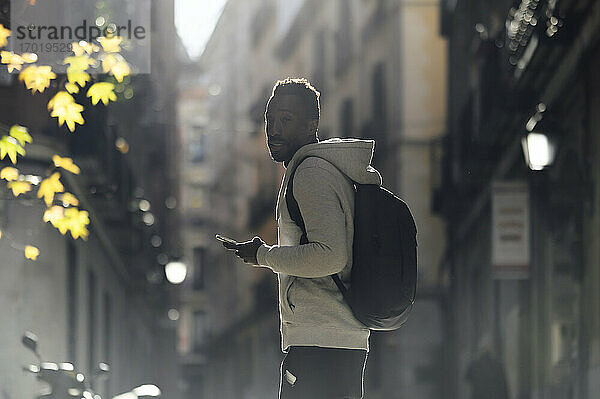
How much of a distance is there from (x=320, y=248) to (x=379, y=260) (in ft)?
0.47

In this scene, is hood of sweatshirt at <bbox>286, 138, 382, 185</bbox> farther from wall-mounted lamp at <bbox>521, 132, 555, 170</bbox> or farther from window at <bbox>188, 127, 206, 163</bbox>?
wall-mounted lamp at <bbox>521, 132, 555, 170</bbox>

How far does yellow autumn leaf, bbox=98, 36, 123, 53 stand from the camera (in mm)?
6102

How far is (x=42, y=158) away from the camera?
22.2ft

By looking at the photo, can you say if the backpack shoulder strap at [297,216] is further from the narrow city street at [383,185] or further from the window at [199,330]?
the window at [199,330]

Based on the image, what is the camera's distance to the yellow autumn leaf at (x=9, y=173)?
6.26m

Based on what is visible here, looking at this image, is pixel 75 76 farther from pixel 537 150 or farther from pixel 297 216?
pixel 537 150

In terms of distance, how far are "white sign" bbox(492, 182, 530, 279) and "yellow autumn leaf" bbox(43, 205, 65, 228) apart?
5.04 m

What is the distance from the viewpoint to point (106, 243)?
10.3 m

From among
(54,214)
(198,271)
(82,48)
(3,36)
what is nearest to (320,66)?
(198,271)

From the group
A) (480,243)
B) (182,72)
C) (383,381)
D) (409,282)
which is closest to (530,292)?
(480,243)

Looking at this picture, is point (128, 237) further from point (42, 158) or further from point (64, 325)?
point (42, 158)

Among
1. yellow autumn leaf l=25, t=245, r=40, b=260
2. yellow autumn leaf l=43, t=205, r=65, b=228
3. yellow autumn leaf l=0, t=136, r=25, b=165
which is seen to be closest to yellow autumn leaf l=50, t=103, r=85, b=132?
yellow autumn leaf l=43, t=205, r=65, b=228

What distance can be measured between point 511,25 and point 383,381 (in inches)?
127

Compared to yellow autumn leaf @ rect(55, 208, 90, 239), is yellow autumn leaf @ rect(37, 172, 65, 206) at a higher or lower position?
higher
